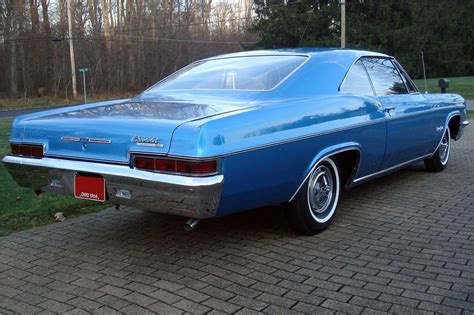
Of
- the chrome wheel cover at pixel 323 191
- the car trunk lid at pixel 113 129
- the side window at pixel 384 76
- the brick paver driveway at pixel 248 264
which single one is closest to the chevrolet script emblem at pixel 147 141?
the car trunk lid at pixel 113 129

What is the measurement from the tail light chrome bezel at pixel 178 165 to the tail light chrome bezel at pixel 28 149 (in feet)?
3.10

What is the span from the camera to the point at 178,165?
3.21 metres

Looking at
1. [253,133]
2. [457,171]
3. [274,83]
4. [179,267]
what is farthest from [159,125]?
[457,171]

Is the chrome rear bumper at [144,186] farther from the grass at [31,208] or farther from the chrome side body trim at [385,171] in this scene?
the chrome side body trim at [385,171]

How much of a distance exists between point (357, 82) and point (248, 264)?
218 centimetres

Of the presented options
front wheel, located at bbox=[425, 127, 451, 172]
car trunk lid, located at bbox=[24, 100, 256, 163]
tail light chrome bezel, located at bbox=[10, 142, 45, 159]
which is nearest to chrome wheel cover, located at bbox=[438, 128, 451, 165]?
front wheel, located at bbox=[425, 127, 451, 172]

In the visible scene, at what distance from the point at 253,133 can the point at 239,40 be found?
49.1 meters

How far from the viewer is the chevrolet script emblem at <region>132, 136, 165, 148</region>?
3242 mm

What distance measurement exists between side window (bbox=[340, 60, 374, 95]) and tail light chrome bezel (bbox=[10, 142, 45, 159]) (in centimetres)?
256

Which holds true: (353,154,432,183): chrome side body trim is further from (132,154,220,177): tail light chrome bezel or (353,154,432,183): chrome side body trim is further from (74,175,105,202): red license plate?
(74,175,105,202): red license plate

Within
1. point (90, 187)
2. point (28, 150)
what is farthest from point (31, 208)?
point (90, 187)

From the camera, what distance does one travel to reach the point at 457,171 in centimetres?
704

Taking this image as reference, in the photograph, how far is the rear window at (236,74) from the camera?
4406 mm

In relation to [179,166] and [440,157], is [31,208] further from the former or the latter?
[440,157]
